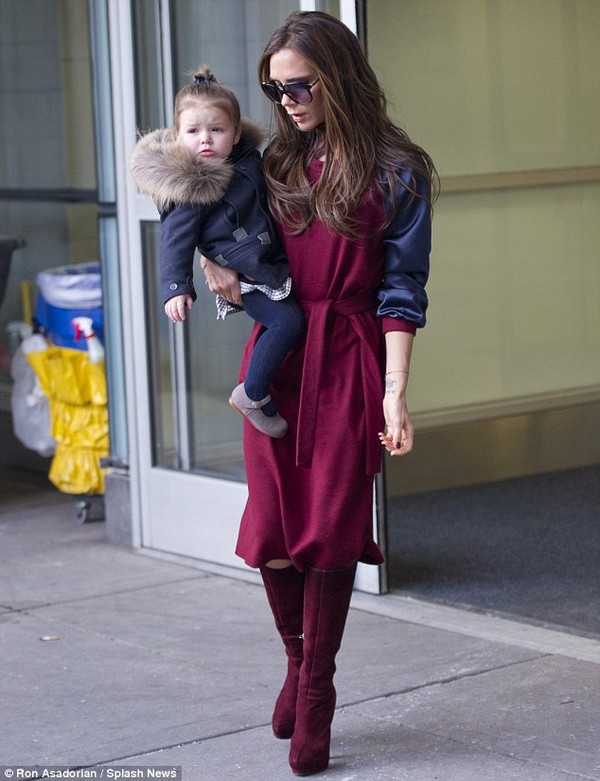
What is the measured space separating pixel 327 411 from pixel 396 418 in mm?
169

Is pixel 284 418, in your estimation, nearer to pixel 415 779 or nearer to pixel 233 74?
pixel 415 779

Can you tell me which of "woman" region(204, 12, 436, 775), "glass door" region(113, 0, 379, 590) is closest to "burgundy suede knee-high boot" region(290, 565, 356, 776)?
"woman" region(204, 12, 436, 775)

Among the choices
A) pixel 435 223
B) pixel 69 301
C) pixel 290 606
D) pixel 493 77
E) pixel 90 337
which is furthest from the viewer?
pixel 493 77

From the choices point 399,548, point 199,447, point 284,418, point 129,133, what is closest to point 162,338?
point 199,447

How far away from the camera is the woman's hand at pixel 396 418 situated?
294cm

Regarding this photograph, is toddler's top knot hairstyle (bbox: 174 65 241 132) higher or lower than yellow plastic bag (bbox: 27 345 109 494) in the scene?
higher

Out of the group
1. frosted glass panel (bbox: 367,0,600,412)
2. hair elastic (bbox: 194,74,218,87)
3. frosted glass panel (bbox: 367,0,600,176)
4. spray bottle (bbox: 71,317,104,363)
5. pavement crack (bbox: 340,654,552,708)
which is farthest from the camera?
frosted glass panel (bbox: 367,0,600,412)

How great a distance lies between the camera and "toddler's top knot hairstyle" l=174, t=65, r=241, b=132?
2.98 metres

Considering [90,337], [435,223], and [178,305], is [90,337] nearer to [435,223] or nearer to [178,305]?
[435,223]

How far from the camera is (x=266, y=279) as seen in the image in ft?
9.86

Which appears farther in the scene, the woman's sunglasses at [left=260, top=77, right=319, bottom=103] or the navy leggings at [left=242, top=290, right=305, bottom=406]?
the navy leggings at [left=242, top=290, right=305, bottom=406]

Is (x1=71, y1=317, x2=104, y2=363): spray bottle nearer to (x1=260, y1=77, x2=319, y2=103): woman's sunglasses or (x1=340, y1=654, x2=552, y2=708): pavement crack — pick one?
(x1=340, y1=654, x2=552, y2=708): pavement crack

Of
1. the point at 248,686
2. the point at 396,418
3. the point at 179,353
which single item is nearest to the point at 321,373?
the point at 396,418

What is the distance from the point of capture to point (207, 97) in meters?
2.97
